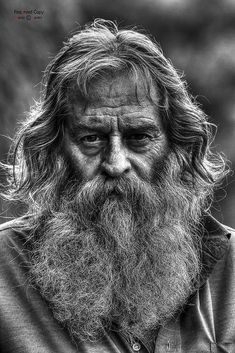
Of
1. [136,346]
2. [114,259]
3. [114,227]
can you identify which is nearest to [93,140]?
[114,227]

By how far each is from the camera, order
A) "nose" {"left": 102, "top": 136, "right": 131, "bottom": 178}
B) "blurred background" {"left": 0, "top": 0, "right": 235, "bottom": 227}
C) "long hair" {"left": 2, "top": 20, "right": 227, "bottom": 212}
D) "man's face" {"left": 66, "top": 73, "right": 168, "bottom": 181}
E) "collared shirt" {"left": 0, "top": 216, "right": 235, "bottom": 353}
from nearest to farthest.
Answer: "collared shirt" {"left": 0, "top": 216, "right": 235, "bottom": 353}, "nose" {"left": 102, "top": 136, "right": 131, "bottom": 178}, "man's face" {"left": 66, "top": 73, "right": 168, "bottom": 181}, "long hair" {"left": 2, "top": 20, "right": 227, "bottom": 212}, "blurred background" {"left": 0, "top": 0, "right": 235, "bottom": 227}

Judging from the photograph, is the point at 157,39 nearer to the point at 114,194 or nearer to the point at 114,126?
the point at 114,126

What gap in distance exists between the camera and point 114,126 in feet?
12.3

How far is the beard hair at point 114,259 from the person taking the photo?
11.9 ft

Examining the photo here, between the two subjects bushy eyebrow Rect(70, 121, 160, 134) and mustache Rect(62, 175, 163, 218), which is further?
bushy eyebrow Rect(70, 121, 160, 134)

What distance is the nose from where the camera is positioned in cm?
362

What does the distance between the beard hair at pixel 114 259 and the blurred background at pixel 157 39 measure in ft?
11.6

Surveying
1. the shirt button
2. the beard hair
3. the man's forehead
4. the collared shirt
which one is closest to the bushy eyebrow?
the man's forehead

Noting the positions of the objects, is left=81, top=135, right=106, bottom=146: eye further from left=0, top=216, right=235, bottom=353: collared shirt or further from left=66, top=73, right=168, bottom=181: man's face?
left=0, top=216, right=235, bottom=353: collared shirt

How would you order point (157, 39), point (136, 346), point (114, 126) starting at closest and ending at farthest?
point (136, 346)
point (114, 126)
point (157, 39)

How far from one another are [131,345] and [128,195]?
0.82 metres

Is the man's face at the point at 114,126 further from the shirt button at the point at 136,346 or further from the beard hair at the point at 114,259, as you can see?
the shirt button at the point at 136,346

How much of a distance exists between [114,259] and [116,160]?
0.57m

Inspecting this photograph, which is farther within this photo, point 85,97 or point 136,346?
point 85,97
